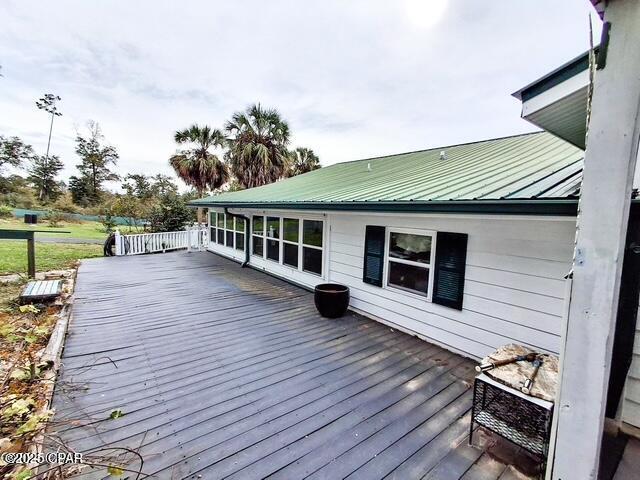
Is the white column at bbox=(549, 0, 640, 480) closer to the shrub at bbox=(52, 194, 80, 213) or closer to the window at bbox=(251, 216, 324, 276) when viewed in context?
the window at bbox=(251, 216, 324, 276)

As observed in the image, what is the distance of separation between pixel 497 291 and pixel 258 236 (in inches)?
286

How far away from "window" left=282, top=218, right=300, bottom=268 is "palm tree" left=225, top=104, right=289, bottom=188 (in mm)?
9908

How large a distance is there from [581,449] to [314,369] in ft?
8.46

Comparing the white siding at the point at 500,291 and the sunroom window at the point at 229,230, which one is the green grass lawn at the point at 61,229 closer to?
the sunroom window at the point at 229,230

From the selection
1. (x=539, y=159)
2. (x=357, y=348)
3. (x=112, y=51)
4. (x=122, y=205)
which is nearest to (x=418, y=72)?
(x=539, y=159)

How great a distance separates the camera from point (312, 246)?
7.04m

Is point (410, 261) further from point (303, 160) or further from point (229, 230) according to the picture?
point (303, 160)

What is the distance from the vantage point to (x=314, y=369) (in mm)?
3580

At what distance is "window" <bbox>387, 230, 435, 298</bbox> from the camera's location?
447 centimetres

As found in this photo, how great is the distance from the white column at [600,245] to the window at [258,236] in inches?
326

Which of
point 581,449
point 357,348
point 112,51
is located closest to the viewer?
point 581,449

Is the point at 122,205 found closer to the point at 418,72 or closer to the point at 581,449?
the point at 418,72

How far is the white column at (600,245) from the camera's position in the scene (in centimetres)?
140

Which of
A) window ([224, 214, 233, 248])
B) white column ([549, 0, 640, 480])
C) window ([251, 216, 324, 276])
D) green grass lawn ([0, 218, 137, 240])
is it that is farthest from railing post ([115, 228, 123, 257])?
white column ([549, 0, 640, 480])
